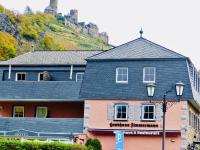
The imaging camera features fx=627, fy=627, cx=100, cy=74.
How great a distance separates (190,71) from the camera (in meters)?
49.7

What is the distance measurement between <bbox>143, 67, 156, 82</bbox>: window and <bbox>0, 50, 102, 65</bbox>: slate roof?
8.66 metres

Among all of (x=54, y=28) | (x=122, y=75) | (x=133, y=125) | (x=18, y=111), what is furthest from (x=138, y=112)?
(x=54, y=28)

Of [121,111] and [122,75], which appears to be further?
[122,75]

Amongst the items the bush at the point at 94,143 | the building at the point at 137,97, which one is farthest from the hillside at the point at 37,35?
the bush at the point at 94,143

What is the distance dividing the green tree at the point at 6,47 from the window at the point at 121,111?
53453 millimetres

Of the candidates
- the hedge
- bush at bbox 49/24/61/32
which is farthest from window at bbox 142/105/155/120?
bush at bbox 49/24/61/32

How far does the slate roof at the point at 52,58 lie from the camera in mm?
57188

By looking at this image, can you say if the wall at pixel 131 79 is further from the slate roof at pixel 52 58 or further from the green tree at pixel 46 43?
the green tree at pixel 46 43

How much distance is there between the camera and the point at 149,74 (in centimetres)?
4869

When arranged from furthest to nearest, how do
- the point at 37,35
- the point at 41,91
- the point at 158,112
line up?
the point at 37,35 < the point at 41,91 < the point at 158,112

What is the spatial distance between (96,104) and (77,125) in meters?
2.21

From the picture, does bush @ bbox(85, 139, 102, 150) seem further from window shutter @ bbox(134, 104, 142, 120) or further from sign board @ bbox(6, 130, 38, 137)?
sign board @ bbox(6, 130, 38, 137)

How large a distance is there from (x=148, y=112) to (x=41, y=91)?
406 inches

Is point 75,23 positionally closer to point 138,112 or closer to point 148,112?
point 138,112
